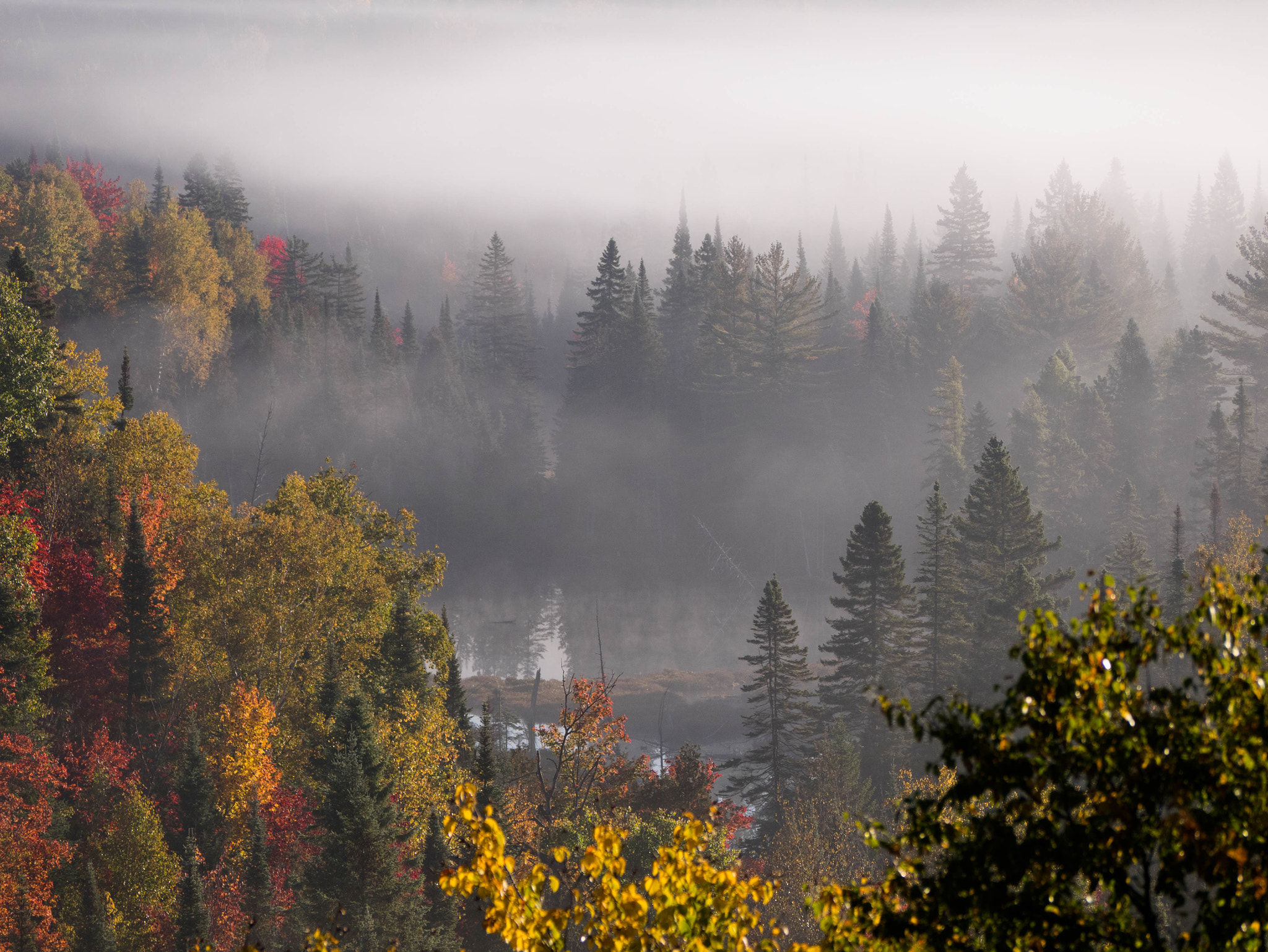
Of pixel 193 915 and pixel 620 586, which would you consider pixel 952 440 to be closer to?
pixel 620 586

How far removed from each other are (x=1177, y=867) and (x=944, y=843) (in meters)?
1.63

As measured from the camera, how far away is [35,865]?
129 ft

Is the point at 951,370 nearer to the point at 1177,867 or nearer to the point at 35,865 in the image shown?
the point at 35,865

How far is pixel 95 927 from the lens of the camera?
1462 inches

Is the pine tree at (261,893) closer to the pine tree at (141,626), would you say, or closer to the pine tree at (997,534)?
the pine tree at (141,626)

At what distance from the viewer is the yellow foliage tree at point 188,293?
11581 cm

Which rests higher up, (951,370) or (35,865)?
(951,370)

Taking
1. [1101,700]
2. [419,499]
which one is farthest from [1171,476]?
[1101,700]

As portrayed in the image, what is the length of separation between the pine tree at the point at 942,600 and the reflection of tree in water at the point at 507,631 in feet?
155

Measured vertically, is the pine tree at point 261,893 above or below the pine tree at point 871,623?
below

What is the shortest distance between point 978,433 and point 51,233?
100 meters

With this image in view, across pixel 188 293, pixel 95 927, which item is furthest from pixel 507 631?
pixel 95 927

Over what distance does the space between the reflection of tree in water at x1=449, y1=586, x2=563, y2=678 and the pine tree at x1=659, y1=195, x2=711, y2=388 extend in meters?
33.9

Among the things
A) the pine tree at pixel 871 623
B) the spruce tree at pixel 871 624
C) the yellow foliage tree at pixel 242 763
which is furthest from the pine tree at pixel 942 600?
the yellow foliage tree at pixel 242 763
